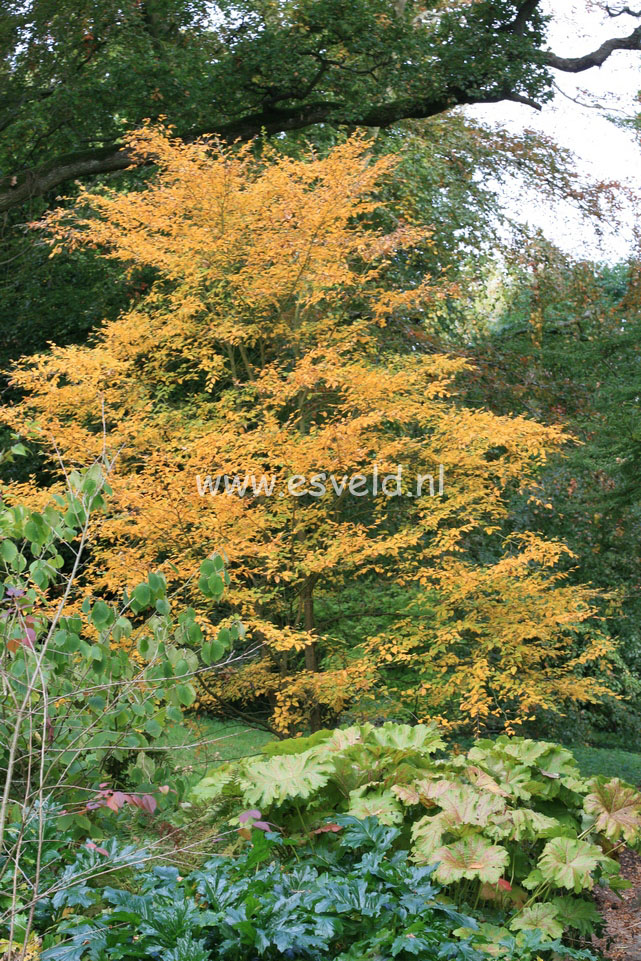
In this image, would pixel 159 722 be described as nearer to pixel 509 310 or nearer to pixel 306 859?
pixel 306 859

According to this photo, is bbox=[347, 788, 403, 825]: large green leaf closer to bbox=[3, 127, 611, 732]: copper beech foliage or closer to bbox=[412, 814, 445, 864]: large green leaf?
bbox=[412, 814, 445, 864]: large green leaf

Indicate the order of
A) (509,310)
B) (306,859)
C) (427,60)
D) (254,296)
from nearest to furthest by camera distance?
1. (306,859)
2. (254,296)
3. (427,60)
4. (509,310)

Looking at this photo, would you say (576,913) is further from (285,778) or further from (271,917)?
(271,917)

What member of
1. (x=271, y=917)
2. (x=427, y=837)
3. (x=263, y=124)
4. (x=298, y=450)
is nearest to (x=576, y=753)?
(x=298, y=450)

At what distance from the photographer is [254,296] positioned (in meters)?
6.53

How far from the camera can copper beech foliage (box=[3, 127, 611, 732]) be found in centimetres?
563

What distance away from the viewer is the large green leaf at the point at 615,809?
4016 millimetres

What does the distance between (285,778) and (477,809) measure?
0.76 metres

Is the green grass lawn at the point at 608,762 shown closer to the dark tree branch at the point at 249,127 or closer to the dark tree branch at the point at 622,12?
the dark tree branch at the point at 249,127

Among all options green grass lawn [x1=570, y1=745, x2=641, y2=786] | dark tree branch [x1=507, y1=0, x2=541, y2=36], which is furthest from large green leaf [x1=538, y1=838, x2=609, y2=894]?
dark tree branch [x1=507, y1=0, x2=541, y2=36]

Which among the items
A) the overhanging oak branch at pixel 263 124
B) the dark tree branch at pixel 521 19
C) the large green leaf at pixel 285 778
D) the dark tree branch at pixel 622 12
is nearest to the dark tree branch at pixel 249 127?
the overhanging oak branch at pixel 263 124

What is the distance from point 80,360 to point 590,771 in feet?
24.5

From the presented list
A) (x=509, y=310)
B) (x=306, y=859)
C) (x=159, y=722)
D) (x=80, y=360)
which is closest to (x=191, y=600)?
(x=80, y=360)

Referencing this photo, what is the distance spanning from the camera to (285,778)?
385 centimetres
